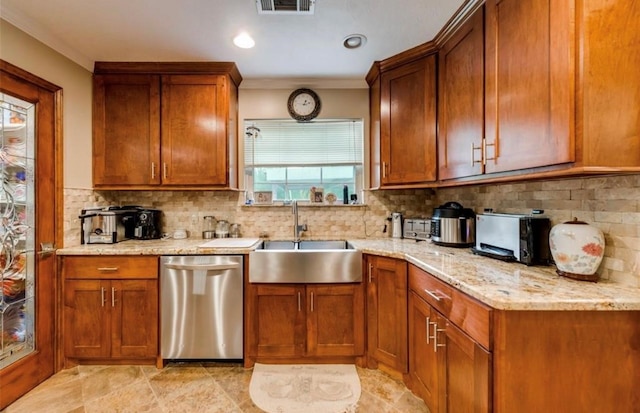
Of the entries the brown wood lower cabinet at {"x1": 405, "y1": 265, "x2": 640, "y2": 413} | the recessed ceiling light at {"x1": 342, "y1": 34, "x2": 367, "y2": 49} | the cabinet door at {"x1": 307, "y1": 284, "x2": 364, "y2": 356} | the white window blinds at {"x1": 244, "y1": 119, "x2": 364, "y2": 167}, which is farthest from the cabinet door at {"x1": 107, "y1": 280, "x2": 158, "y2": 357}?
the recessed ceiling light at {"x1": 342, "y1": 34, "x2": 367, "y2": 49}

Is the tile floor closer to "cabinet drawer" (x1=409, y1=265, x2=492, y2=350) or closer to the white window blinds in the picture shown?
"cabinet drawer" (x1=409, y1=265, x2=492, y2=350)

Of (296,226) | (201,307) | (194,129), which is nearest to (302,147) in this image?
(296,226)

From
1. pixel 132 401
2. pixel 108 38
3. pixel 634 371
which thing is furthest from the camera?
pixel 108 38

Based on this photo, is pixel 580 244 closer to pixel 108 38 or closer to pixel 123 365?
pixel 123 365

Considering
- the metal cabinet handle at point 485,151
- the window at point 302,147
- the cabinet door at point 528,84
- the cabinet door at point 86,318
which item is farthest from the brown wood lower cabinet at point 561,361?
the cabinet door at point 86,318

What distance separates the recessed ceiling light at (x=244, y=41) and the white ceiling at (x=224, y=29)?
4 centimetres

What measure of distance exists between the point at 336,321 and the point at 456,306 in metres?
1.03

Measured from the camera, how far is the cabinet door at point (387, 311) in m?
1.90

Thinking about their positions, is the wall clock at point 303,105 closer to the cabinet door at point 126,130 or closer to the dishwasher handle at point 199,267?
the cabinet door at point 126,130

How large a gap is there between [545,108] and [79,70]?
3163 mm

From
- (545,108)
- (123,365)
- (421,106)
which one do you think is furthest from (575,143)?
(123,365)

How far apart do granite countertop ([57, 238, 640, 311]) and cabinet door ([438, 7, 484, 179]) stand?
545 mm

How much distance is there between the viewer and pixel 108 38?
2.03m

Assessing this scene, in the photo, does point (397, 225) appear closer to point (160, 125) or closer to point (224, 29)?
point (224, 29)
